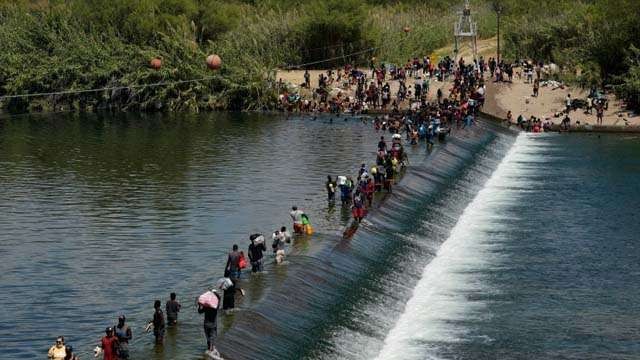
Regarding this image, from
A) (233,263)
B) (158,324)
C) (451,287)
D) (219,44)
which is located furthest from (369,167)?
(219,44)

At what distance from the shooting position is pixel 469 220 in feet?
177

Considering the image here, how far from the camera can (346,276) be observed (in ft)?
132

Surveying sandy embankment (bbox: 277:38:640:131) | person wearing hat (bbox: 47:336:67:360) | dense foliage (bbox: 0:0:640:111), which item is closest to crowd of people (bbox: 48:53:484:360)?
person wearing hat (bbox: 47:336:67:360)

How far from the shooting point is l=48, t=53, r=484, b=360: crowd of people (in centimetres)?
3056

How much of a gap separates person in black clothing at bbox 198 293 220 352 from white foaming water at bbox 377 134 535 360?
18.7ft

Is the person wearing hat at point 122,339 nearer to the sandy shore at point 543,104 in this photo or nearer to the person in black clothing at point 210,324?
the person in black clothing at point 210,324

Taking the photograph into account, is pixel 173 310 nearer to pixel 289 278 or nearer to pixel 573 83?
pixel 289 278

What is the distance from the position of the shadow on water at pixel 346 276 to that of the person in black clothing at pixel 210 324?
402 millimetres

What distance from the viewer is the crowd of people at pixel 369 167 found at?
3056cm

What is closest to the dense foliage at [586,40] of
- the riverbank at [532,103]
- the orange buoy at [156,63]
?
the riverbank at [532,103]

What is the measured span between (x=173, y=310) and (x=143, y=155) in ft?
128

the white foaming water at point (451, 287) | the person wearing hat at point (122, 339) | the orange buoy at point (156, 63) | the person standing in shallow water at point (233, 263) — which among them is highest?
the orange buoy at point (156, 63)

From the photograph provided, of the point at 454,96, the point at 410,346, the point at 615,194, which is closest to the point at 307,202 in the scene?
the point at 615,194

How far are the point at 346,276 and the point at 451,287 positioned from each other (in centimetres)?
391
